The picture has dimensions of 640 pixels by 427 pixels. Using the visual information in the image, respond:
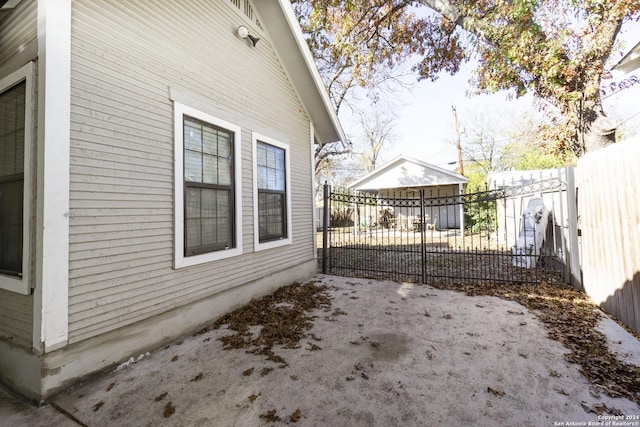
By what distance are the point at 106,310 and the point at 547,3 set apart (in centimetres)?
1059

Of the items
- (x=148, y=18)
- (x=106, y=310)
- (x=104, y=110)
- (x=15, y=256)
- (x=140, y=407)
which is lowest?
(x=140, y=407)

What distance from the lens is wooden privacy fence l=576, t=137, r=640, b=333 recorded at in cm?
313

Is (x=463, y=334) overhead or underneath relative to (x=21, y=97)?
underneath

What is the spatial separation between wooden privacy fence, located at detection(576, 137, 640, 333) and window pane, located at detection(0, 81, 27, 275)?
21.0ft

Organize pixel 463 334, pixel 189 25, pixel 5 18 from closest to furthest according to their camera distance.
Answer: pixel 5 18 < pixel 463 334 < pixel 189 25

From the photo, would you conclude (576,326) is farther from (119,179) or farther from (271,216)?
(119,179)

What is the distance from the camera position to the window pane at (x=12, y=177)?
2664mm

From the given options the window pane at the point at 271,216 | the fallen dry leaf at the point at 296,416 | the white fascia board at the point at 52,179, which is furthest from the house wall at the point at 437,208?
the white fascia board at the point at 52,179

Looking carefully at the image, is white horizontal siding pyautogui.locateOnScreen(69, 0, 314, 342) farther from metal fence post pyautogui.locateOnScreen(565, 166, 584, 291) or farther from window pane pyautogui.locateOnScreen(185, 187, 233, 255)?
metal fence post pyautogui.locateOnScreen(565, 166, 584, 291)

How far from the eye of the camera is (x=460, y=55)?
29.6ft

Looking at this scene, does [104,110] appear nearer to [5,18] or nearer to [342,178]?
[5,18]

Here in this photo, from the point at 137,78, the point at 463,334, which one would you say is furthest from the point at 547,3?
the point at 137,78

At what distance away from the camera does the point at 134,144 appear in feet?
10.0

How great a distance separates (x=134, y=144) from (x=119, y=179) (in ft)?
1.46
